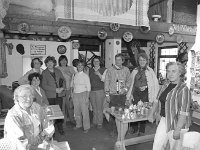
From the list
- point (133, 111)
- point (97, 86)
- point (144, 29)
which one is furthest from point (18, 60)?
point (133, 111)

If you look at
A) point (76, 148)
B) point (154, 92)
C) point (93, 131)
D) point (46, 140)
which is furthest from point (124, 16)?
point (46, 140)

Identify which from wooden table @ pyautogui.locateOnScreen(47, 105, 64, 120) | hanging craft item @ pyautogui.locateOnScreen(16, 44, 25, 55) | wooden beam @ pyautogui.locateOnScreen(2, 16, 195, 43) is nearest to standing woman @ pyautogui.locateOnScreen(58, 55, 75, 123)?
wooden beam @ pyautogui.locateOnScreen(2, 16, 195, 43)

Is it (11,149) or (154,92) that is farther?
(154,92)

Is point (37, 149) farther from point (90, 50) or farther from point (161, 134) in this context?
point (90, 50)

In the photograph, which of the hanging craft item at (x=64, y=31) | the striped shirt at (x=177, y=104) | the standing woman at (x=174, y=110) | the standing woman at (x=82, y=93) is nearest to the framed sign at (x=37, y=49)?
the hanging craft item at (x=64, y=31)

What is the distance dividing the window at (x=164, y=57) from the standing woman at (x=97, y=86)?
189 inches

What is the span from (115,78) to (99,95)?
832 mm

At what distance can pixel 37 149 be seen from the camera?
220 centimetres

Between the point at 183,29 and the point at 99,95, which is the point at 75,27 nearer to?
the point at 99,95

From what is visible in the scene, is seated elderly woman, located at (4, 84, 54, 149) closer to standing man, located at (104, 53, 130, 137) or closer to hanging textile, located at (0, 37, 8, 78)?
standing man, located at (104, 53, 130, 137)

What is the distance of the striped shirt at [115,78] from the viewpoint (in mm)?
4777

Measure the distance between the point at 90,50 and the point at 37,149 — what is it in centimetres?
713

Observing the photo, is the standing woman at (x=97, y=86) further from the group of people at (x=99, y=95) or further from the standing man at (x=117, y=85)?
the standing man at (x=117, y=85)

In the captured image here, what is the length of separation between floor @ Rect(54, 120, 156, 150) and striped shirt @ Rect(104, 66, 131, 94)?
1129 millimetres
